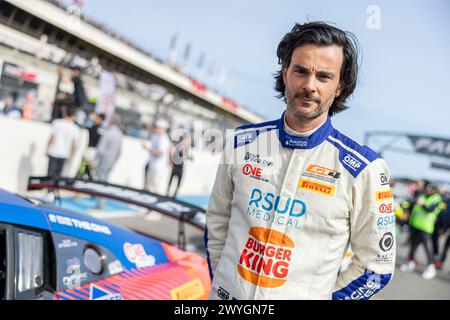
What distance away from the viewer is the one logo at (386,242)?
1325mm

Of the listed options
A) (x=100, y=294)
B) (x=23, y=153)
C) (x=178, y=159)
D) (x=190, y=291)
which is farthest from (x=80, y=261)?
(x=178, y=159)

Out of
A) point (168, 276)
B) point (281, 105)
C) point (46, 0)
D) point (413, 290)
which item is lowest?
point (413, 290)

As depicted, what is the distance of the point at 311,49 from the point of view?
1.26 meters

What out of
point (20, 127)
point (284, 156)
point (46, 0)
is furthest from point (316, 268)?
point (46, 0)

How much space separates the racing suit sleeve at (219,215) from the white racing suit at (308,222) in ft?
0.34

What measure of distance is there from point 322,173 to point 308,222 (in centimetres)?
17

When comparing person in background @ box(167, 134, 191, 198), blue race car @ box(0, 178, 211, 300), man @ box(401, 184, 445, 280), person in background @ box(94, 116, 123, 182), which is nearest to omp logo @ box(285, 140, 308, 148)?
blue race car @ box(0, 178, 211, 300)

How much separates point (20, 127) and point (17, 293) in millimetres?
6023

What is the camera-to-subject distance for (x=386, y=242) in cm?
133

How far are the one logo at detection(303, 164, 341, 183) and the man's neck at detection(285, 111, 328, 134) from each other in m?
0.12

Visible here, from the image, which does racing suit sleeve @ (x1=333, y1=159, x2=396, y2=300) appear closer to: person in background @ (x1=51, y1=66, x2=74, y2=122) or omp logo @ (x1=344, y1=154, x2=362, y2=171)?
omp logo @ (x1=344, y1=154, x2=362, y2=171)

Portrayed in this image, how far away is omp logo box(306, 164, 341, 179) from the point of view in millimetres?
1299

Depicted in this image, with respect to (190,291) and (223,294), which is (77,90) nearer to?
(190,291)

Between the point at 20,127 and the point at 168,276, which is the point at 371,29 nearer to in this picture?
the point at 168,276
